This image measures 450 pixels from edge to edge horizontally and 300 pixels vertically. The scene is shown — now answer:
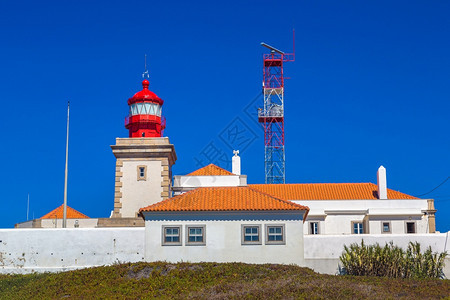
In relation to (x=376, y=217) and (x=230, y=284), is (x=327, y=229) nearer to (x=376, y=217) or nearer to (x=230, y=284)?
(x=376, y=217)

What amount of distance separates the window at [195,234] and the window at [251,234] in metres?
1.81

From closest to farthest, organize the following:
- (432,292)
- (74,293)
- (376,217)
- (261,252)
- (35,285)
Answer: (432,292)
(74,293)
(35,285)
(261,252)
(376,217)

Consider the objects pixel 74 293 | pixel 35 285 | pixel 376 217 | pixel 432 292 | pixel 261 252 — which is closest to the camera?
pixel 432 292

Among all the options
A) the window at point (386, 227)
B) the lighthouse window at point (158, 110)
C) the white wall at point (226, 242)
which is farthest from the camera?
the lighthouse window at point (158, 110)

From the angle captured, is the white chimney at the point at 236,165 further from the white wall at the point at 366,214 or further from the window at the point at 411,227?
the window at the point at 411,227

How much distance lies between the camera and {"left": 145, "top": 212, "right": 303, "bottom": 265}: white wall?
29.4 m

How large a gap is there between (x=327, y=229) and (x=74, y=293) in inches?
749

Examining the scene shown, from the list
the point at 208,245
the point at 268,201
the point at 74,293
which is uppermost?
the point at 268,201

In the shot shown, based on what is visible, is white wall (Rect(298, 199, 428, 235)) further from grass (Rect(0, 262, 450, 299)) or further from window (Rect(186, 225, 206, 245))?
grass (Rect(0, 262, 450, 299))

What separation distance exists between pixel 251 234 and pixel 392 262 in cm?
614

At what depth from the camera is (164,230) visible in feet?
97.3

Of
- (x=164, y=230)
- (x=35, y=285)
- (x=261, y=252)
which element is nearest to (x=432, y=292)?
(x=261, y=252)

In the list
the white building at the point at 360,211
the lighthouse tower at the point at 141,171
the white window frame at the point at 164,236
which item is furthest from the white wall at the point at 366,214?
the white window frame at the point at 164,236

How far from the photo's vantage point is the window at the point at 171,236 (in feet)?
96.8
